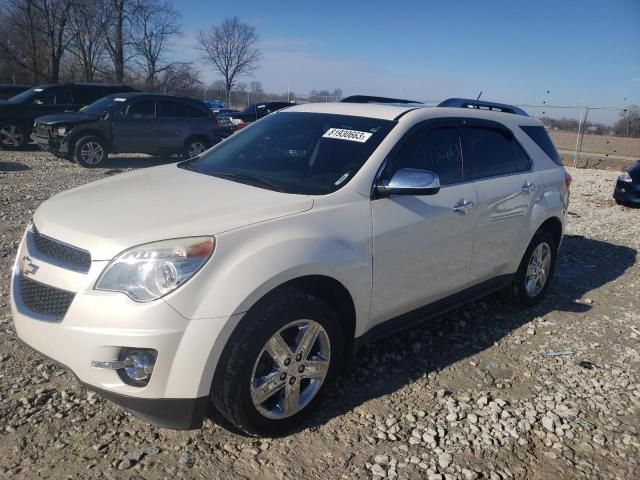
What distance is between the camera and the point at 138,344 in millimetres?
2338

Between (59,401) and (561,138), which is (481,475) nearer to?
(59,401)

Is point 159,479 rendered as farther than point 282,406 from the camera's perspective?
No

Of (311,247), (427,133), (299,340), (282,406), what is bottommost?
(282,406)

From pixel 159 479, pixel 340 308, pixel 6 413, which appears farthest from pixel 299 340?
pixel 6 413

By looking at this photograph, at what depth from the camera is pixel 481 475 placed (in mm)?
2711

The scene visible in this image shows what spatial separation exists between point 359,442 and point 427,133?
2.06 metres

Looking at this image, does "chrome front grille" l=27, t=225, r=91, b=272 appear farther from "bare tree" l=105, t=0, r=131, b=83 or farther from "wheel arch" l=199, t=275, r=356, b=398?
"bare tree" l=105, t=0, r=131, b=83

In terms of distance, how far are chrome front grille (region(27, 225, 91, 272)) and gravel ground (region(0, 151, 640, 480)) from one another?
0.93m

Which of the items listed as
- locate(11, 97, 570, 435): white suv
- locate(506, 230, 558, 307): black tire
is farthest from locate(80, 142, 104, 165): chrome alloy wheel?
locate(506, 230, 558, 307): black tire

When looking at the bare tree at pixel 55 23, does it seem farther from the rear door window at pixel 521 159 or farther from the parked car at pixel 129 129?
the rear door window at pixel 521 159

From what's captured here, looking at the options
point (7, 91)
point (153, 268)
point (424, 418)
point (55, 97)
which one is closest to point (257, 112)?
point (55, 97)

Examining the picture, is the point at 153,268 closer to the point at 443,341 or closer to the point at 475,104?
the point at 443,341

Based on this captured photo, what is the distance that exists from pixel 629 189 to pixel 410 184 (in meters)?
8.81

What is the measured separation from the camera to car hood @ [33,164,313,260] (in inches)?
99.3
